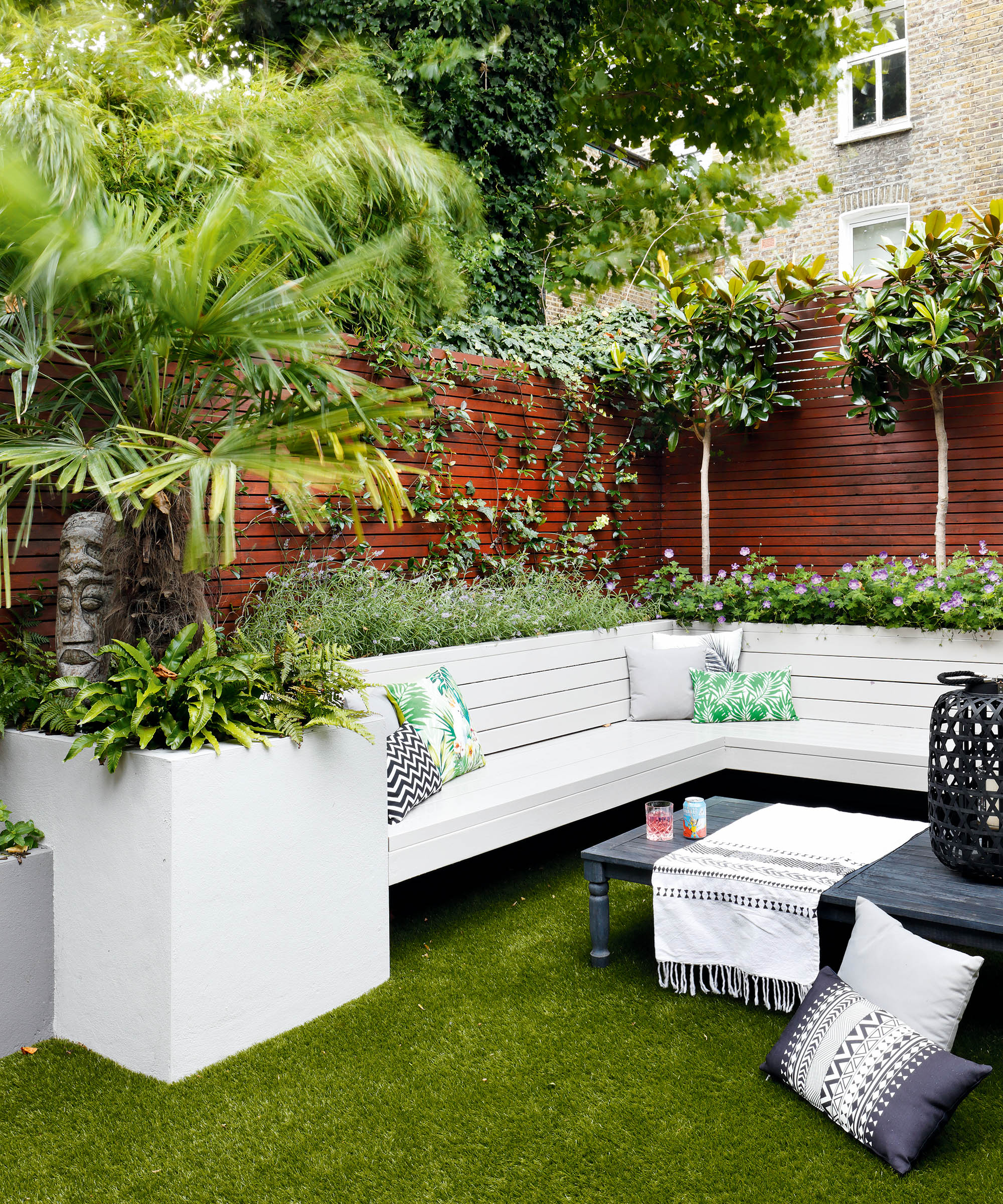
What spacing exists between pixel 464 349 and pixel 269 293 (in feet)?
9.84

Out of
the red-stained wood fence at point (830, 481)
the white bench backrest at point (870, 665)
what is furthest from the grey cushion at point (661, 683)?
the red-stained wood fence at point (830, 481)

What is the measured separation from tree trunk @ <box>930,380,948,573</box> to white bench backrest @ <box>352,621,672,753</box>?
1.88m

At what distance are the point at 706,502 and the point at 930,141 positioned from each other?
607 centimetres

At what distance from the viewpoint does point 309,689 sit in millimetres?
2973

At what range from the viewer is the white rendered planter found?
8.12 ft

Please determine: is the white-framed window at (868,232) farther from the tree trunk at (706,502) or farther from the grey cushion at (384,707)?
the grey cushion at (384,707)

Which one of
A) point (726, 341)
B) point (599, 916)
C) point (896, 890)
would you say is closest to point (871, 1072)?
point (896, 890)

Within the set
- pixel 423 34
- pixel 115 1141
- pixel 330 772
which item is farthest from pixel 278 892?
pixel 423 34

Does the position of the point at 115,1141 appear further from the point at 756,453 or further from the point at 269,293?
the point at 756,453

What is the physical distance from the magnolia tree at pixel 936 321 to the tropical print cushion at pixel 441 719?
111 inches

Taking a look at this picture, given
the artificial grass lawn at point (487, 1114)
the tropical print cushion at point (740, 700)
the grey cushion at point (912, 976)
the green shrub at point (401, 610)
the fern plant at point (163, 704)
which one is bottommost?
the artificial grass lawn at point (487, 1114)

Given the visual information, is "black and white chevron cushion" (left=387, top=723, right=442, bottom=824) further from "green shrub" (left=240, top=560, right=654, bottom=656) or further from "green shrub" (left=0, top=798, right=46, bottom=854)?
"green shrub" (left=0, top=798, right=46, bottom=854)

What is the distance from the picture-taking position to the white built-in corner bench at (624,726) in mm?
3574

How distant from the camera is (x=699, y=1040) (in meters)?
2.62
